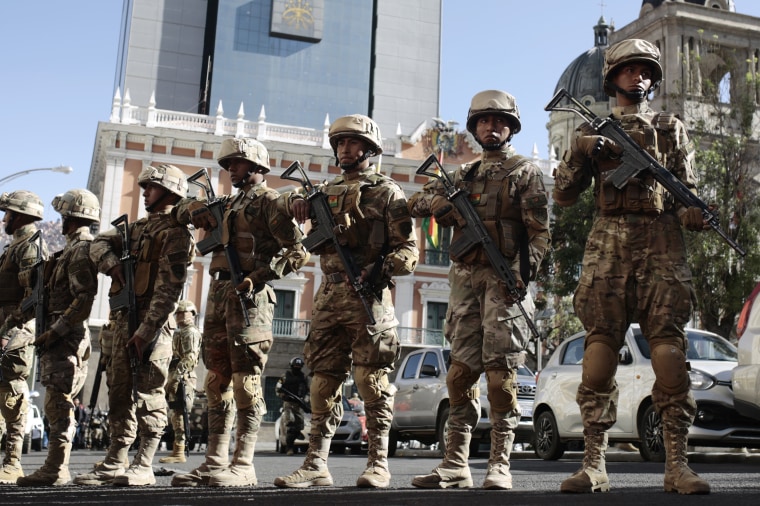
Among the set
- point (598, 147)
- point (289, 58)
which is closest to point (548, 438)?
point (598, 147)

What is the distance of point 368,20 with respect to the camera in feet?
193

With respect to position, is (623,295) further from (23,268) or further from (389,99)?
(389,99)

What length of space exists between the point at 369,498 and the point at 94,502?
1472 millimetres

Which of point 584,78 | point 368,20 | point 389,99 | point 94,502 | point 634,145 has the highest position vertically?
point 584,78

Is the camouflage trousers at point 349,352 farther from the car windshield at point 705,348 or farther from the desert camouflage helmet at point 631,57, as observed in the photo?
the car windshield at point 705,348

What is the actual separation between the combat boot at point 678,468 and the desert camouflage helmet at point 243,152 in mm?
3569

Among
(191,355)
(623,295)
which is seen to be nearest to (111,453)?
(623,295)

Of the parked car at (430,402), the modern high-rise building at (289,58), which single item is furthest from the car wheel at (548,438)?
the modern high-rise building at (289,58)

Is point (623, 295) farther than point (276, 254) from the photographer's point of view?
No

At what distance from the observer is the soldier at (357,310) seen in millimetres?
6340

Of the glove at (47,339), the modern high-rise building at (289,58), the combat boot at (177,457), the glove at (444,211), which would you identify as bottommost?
the combat boot at (177,457)

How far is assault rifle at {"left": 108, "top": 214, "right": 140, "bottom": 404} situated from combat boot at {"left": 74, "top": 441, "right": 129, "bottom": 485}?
15.8 inches

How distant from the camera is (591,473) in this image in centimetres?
549

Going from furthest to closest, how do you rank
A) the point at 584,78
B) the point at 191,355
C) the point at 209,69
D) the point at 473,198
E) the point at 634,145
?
the point at 584,78
the point at 209,69
the point at 191,355
the point at 473,198
the point at 634,145
